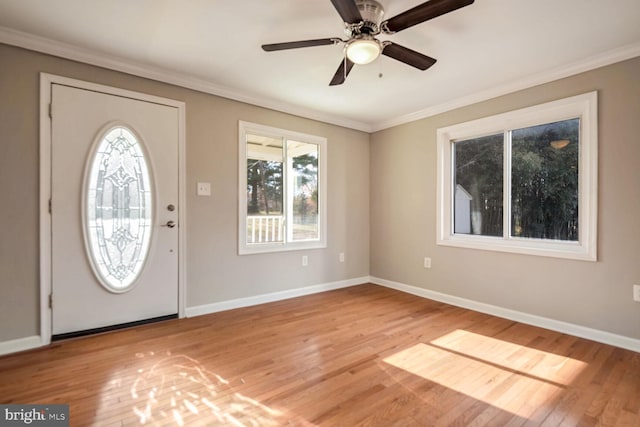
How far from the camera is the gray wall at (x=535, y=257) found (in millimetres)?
2486

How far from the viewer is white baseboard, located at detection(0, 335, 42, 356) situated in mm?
2322

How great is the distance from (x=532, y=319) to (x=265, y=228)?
2.97 meters

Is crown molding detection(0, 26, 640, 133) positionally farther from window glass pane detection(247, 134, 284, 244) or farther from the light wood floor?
the light wood floor

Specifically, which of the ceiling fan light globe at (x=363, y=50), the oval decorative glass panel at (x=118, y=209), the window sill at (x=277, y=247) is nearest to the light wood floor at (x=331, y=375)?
the oval decorative glass panel at (x=118, y=209)

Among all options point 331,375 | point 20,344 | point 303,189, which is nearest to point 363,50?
point 331,375

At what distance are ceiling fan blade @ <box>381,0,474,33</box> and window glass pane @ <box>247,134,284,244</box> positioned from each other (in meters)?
2.15

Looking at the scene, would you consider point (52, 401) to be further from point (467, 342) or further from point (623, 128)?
point (623, 128)

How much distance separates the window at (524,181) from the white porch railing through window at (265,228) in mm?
1986

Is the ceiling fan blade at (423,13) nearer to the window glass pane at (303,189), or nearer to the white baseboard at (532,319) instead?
the window glass pane at (303,189)

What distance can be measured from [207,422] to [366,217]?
11.6ft

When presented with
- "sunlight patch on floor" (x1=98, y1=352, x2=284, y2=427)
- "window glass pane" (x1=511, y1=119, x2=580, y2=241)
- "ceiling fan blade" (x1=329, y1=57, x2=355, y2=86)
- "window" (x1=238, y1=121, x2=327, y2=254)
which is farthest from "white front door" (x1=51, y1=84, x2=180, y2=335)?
"window glass pane" (x1=511, y1=119, x2=580, y2=241)

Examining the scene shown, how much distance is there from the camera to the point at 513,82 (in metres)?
3.09

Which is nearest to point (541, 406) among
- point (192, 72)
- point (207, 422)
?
point (207, 422)

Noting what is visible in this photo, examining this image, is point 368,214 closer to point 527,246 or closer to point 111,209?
point 527,246
